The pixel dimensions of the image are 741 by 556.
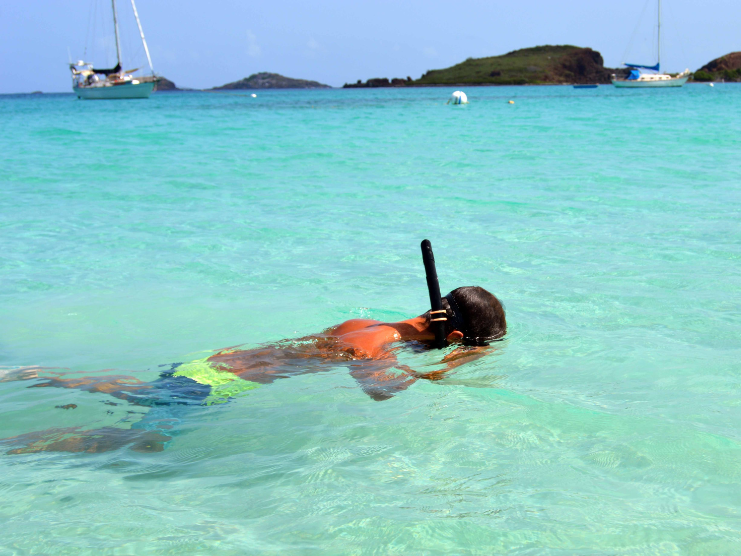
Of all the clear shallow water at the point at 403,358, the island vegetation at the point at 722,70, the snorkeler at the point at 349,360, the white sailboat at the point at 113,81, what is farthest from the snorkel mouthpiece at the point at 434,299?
the island vegetation at the point at 722,70

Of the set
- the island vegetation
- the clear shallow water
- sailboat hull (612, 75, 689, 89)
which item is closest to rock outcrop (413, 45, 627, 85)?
the island vegetation

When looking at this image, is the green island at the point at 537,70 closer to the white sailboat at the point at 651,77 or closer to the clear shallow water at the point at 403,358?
the white sailboat at the point at 651,77

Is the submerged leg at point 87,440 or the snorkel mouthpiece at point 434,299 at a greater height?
the snorkel mouthpiece at point 434,299

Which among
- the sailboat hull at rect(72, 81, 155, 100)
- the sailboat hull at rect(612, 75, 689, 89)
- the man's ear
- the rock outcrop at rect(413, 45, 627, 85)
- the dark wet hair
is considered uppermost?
the rock outcrop at rect(413, 45, 627, 85)

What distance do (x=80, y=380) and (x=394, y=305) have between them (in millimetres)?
2631

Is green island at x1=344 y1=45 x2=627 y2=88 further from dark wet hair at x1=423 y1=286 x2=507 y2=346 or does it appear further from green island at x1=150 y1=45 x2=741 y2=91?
dark wet hair at x1=423 y1=286 x2=507 y2=346

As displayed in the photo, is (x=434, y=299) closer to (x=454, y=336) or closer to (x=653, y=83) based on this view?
(x=454, y=336)

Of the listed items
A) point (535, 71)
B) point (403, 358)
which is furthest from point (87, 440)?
point (535, 71)

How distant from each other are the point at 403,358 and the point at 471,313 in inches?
19.7

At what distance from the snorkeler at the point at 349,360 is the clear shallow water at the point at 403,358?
0.10 meters

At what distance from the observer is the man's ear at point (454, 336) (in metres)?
3.75

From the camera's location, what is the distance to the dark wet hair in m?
3.76

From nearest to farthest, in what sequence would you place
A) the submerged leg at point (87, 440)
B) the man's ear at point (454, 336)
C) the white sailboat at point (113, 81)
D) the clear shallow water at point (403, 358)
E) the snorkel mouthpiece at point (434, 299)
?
1. the clear shallow water at point (403, 358)
2. the submerged leg at point (87, 440)
3. the snorkel mouthpiece at point (434, 299)
4. the man's ear at point (454, 336)
5. the white sailboat at point (113, 81)

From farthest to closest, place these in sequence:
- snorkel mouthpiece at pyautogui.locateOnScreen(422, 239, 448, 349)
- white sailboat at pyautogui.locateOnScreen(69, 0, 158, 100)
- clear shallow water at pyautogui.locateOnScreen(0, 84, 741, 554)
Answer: white sailboat at pyautogui.locateOnScreen(69, 0, 158, 100) < snorkel mouthpiece at pyautogui.locateOnScreen(422, 239, 448, 349) < clear shallow water at pyautogui.locateOnScreen(0, 84, 741, 554)
